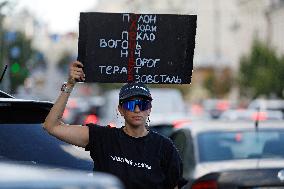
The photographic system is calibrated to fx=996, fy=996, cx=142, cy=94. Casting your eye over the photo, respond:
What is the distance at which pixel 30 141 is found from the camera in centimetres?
559

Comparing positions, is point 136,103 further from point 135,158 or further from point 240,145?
point 240,145

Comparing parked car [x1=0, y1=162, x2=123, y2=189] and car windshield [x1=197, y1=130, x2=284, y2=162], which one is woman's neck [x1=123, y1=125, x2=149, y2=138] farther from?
car windshield [x1=197, y1=130, x2=284, y2=162]

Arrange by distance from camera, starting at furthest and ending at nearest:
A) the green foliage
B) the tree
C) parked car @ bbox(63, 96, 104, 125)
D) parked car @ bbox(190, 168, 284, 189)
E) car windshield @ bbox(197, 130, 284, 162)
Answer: the green foliage
the tree
parked car @ bbox(63, 96, 104, 125)
car windshield @ bbox(197, 130, 284, 162)
parked car @ bbox(190, 168, 284, 189)

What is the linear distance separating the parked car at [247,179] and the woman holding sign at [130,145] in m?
2.90

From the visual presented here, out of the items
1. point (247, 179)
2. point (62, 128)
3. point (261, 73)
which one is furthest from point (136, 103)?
point (261, 73)

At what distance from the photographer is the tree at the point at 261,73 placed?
68.1 meters

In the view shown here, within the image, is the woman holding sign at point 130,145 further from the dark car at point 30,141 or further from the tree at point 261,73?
the tree at point 261,73

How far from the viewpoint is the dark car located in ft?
18.0

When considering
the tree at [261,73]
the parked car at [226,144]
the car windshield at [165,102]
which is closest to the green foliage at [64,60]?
the tree at [261,73]

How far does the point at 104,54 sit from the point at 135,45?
0.72 feet

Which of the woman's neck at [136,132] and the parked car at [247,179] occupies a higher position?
the woman's neck at [136,132]

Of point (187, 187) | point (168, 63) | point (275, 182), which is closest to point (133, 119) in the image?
point (168, 63)

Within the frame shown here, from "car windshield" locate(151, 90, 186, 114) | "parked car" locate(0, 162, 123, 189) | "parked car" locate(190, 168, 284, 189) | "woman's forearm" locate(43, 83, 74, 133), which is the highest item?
"car windshield" locate(151, 90, 186, 114)

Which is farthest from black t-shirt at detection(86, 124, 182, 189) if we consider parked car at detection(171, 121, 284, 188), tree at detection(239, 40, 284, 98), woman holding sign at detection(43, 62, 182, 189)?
tree at detection(239, 40, 284, 98)
